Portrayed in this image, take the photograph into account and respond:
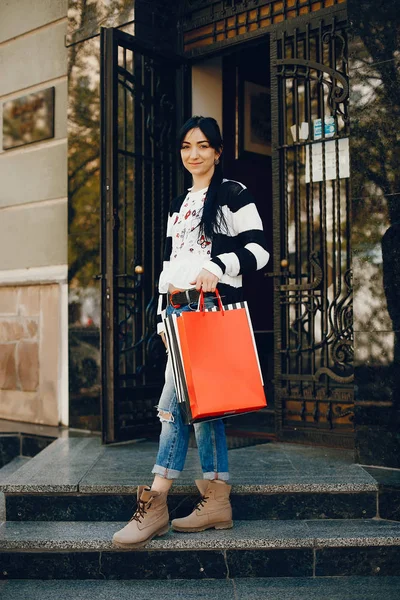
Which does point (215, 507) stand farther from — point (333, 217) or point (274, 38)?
point (274, 38)

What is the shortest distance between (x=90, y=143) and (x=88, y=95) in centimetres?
39

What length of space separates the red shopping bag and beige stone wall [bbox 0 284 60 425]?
3.02 m

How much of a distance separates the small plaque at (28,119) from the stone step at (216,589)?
3.92 m

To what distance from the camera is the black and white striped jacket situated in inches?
137

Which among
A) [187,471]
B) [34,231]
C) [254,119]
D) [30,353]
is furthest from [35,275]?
[187,471]

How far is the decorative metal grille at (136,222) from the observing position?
5086 millimetres

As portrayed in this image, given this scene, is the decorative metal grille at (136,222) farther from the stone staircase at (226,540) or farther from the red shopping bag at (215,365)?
the red shopping bag at (215,365)

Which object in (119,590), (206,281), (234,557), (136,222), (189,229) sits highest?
(136,222)

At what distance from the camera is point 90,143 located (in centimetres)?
585

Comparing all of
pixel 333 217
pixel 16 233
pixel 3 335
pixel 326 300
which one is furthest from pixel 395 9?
pixel 3 335

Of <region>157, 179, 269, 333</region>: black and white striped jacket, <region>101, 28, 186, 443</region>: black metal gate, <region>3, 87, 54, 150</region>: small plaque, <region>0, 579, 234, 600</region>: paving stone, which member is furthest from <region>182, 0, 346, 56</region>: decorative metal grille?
<region>0, 579, 234, 600</region>: paving stone

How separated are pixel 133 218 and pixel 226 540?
271 cm

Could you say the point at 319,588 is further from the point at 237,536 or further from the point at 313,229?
the point at 313,229

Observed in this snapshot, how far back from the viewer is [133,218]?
550 cm
